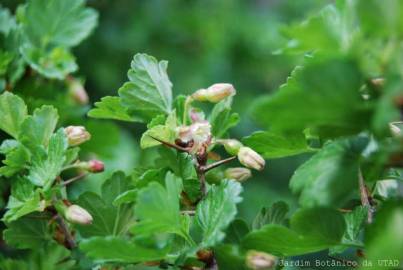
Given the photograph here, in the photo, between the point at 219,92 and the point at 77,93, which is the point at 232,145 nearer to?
the point at 219,92

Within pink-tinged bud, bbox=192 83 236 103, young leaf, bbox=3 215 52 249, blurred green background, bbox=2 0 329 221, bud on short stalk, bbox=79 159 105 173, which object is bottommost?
young leaf, bbox=3 215 52 249

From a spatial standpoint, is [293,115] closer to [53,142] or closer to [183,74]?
[53,142]

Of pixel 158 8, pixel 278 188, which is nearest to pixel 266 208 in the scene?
pixel 278 188

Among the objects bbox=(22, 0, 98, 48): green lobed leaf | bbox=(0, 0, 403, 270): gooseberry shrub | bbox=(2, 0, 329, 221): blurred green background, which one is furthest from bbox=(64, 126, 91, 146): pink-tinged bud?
bbox=(2, 0, 329, 221): blurred green background

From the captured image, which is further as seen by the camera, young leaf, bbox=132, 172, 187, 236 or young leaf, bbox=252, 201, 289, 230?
young leaf, bbox=252, 201, 289, 230

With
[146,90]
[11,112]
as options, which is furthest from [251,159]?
[11,112]

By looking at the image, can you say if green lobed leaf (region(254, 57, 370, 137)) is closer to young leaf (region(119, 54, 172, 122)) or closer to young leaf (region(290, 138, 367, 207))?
young leaf (region(290, 138, 367, 207))
